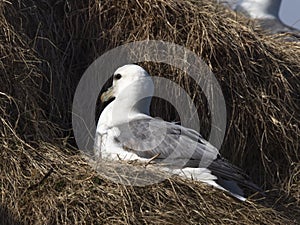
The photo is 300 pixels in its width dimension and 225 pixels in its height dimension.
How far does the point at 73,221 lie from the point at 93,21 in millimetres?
1520

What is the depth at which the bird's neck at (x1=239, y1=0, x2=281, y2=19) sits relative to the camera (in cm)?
795

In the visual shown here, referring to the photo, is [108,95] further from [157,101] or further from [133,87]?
[157,101]

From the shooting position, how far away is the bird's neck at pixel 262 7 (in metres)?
7.95

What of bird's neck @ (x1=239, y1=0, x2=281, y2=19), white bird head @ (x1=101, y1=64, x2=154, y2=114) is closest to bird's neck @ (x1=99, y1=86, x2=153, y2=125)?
white bird head @ (x1=101, y1=64, x2=154, y2=114)

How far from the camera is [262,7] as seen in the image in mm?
8102

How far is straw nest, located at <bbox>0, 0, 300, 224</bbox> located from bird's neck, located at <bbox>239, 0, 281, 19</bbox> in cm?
217

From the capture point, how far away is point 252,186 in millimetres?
4621

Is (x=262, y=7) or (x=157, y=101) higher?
(x=157, y=101)

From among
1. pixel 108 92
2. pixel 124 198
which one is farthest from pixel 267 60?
pixel 124 198

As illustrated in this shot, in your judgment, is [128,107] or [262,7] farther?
[262,7]

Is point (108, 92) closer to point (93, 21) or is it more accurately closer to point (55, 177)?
point (93, 21)

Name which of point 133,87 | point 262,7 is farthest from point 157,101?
point 262,7

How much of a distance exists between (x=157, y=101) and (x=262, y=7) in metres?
2.99

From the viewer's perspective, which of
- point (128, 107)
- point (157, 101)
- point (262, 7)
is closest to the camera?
point (128, 107)
